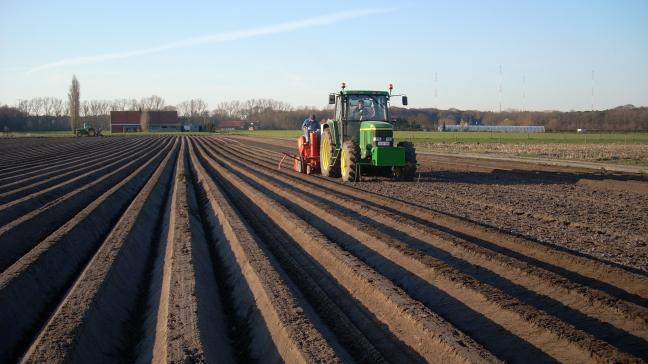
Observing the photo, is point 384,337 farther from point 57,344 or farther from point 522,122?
point 522,122

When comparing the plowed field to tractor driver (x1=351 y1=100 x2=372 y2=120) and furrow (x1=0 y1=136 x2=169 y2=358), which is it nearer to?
furrow (x1=0 y1=136 x2=169 y2=358)

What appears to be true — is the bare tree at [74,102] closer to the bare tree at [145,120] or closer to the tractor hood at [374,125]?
the bare tree at [145,120]

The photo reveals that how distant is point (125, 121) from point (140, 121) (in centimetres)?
216

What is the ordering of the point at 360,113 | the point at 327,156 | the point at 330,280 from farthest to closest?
the point at 327,156, the point at 360,113, the point at 330,280

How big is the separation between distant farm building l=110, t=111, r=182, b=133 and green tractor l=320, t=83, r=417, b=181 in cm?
8022

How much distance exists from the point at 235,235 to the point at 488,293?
11.9 ft

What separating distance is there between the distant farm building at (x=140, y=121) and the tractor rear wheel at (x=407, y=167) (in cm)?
8108

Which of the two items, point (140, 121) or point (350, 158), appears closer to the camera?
point (350, 158)

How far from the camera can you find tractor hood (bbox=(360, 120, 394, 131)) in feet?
42.4

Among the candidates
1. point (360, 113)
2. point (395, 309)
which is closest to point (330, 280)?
point (395, 309)

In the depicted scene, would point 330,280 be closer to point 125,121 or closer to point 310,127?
point 310,127

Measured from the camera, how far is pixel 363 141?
13586 millimetres

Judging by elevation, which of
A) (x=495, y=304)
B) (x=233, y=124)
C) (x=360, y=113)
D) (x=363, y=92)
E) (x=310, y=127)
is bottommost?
(x=495, y=304)

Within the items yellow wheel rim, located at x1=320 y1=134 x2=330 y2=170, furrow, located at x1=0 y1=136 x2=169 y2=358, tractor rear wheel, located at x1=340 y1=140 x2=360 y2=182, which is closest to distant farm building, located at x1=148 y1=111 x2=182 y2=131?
yellow wheel rim, located at x1=320 y1=134 x2=330 y2=170
